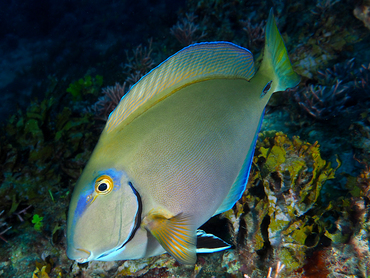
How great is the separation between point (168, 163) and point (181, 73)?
0.65m

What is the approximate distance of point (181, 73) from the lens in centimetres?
150

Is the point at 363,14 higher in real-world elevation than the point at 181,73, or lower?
lower

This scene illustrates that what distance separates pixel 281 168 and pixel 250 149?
21.0 inches

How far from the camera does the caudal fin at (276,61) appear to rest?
6.34 ft

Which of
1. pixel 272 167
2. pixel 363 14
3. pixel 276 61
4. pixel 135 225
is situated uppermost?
pixel 135 225

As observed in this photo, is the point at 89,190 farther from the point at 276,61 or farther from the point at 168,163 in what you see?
the point at 276,61

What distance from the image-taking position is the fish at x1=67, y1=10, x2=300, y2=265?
1.15m

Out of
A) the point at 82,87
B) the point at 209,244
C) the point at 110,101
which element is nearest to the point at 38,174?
the point at 110,101

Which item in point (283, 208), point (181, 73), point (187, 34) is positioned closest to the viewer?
point (181, 73)

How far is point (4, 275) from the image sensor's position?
8.66 ft

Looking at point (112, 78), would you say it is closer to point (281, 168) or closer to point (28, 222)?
point (28, 222)

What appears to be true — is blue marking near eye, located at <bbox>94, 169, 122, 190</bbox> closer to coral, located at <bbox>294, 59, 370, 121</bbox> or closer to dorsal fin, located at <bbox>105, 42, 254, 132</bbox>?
dorsal fin, located at <bbox>105, 42, 254, 132</bbox>

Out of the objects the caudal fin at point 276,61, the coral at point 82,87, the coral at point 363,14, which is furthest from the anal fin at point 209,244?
the coral at point 82,87

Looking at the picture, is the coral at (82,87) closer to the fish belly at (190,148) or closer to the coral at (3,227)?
the coral at (3,227)
